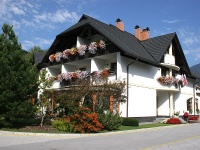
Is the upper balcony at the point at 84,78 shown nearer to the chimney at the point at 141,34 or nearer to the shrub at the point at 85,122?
the shrub at the point at 85,122

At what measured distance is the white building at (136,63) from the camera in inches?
883

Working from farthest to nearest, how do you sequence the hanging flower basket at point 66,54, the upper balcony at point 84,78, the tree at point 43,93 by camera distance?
the hanging flower basket at point 66,54 < the upper balcony at point 84,78 < the tree at point 43,93

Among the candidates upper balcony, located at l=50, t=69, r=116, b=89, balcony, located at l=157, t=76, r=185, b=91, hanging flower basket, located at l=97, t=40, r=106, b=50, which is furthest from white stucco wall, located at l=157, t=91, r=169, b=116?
hanging flower basket, located at l=97, t=40, r=106, b=50

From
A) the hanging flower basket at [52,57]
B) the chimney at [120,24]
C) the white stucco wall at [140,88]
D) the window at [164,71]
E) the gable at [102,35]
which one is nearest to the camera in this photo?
the gable at [102,35]

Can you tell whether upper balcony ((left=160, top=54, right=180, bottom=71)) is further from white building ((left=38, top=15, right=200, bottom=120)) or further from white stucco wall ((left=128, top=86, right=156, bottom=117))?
white stucco wall ((left=128, top=86, right=156, bottom=117))

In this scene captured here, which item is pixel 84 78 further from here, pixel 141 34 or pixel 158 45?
pixel 141 34

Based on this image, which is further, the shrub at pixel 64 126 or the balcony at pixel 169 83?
the balcony at pixel 169 83

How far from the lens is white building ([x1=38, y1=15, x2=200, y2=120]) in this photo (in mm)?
22438

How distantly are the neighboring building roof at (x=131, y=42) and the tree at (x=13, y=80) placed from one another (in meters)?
7.84

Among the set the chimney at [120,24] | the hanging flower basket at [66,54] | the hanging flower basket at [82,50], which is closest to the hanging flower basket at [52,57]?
the hanging flower basket at [66,54]

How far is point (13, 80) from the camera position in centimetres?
1542

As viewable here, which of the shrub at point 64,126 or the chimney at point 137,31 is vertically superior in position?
the chimney at point 137,31

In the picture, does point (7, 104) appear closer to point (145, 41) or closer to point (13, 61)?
point (13, 61)

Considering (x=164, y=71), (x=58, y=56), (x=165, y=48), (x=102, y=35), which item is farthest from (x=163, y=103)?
(x=58, y=56)
